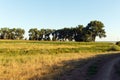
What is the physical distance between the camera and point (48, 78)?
1616 cm

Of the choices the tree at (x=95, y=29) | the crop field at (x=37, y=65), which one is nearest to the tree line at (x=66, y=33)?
the tree at (x=95, y=29)

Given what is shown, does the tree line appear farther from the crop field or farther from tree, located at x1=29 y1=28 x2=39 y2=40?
the crop field

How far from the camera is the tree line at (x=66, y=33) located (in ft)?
448

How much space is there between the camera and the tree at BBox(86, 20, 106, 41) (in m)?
136

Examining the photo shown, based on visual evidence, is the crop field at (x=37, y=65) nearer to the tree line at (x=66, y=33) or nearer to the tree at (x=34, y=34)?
the tree line at (x=66, y=33)

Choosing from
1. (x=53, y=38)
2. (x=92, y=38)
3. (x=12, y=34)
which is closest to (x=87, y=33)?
(x=92, y=38)

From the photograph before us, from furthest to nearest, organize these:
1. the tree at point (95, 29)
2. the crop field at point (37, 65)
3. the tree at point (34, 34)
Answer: the tree at point (34, 34), the tree at point (95, 29), the crop field at point (37, 65)

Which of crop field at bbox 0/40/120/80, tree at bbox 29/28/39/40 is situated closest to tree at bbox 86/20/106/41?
tree at bbox 29/28/39/40

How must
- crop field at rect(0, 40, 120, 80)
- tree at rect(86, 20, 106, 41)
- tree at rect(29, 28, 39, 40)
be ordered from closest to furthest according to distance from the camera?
crop field at rect(0, 40, 120, 80), tree at rect(86, 20, 106, 41), tree at rect(29, 28, 39, 40)

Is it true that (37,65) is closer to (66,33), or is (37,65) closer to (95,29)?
(95,29)

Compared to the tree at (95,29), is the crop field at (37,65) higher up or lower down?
lower down

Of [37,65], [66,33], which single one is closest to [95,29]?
[66,33]

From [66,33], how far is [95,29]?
27678 millimetres

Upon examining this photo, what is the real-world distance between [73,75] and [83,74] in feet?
2.98
